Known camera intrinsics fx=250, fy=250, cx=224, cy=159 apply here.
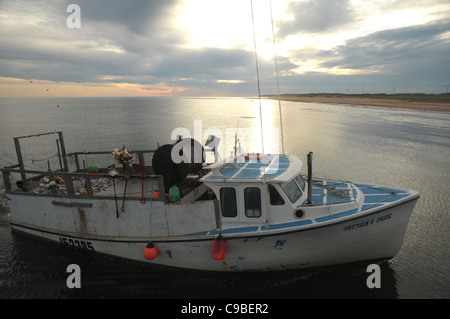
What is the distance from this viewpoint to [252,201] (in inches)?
265

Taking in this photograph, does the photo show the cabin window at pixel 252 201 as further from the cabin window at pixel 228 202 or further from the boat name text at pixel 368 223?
the boat name text at pixel 368 223

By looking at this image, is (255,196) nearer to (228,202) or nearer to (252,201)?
(252,201)

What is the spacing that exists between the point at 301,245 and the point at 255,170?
2.38 m

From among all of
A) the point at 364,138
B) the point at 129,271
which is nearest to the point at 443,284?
the point at 129,271

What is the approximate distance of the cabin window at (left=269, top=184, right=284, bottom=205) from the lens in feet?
21.6

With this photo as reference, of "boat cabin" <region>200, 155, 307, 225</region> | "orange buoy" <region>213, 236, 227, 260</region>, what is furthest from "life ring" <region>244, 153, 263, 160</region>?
"orange buoy" <region>213, 236, 227, 260</region>

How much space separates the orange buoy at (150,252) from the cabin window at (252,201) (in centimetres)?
275

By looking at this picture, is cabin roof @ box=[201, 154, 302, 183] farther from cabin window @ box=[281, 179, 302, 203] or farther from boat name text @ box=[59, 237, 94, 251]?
boat name text @ box=[59, 237, 94, 251]

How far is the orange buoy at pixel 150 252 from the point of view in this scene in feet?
22.3

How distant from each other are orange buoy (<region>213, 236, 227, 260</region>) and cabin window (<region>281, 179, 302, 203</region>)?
214 cm

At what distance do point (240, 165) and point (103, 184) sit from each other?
6.29 m

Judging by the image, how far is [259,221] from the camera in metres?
6.71

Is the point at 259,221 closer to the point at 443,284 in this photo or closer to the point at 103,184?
the point at 443,284
